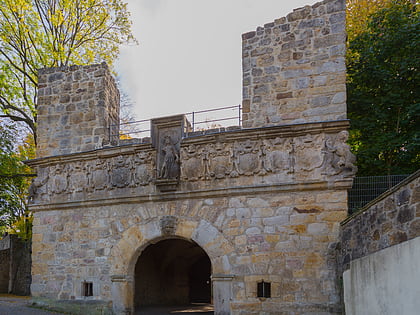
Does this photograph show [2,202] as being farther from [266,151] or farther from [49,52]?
[266,151]

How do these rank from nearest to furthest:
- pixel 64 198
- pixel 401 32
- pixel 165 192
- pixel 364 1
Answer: pixel 165 192, pixel 64 198, pixel 401 32, pixel 364 1

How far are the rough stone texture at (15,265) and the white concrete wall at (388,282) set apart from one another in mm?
12204

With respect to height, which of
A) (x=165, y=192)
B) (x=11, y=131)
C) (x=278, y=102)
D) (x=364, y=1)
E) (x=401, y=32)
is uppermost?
(x=364, y=1)

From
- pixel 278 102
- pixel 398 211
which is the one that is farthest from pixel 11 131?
pixel 398 211

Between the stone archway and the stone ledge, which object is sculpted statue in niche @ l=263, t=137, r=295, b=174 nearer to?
the stone ledge

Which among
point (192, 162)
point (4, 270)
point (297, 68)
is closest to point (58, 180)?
point (192, 162)

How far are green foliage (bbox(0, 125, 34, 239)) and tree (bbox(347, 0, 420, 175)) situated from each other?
991 cm

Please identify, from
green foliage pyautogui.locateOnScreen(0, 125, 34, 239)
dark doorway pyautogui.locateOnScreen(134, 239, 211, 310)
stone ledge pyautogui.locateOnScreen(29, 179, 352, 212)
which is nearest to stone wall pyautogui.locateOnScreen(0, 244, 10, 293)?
green foliage pyautogui.locateOnScreen(0, 125, 34, 239)

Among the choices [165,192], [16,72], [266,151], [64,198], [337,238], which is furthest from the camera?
[16,72]

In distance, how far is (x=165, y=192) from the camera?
9547 mm

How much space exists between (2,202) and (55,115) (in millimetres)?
7103

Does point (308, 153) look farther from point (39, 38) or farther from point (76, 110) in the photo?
point (39, 38)

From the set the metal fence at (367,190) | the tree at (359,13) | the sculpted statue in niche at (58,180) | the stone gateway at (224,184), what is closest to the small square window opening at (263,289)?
the stone gateway at (224,184)

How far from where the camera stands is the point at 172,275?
547 inches
